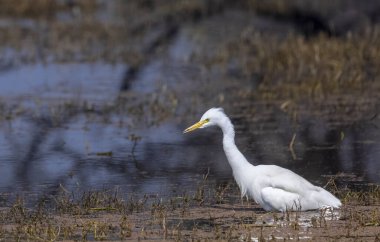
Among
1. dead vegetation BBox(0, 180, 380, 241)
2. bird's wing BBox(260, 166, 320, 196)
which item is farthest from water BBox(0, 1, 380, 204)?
bird's wing BBox(260, 166, 320, 196)

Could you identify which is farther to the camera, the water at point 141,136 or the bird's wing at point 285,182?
the water at point 141,136

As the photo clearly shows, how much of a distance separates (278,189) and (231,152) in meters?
0.69

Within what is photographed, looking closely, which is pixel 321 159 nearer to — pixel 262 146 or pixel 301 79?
pixel 262 146

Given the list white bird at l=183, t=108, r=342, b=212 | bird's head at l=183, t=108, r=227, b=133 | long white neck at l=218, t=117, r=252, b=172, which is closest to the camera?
white bird at l=183, t=108, r=342, b=212

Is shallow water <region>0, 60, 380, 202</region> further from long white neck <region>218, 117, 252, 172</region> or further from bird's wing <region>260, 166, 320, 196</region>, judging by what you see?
bird's wing <region>260, 166, 320, 196</region>

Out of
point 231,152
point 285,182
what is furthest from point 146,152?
point 285,182

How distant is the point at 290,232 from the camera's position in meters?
7.35

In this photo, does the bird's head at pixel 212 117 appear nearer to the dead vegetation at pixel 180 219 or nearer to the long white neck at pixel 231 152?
the long white neck at pixel 231 152

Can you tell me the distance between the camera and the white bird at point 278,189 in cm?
808

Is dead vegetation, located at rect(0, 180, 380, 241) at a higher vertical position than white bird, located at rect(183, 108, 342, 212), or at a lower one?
lower

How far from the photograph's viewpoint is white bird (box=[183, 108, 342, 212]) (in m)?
8.08

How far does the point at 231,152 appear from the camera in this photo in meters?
8.70

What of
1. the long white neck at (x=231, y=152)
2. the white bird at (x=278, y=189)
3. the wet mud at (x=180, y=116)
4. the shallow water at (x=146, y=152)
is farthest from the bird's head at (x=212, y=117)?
the shallow water at (x=146, y=152)

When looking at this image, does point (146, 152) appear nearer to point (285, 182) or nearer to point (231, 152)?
point (231, 152)
